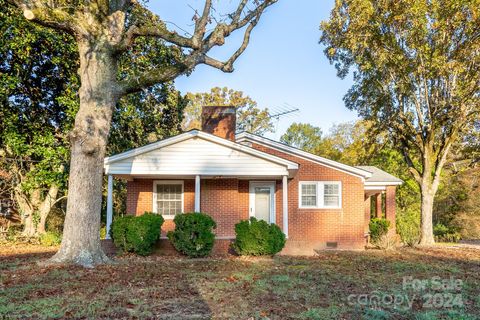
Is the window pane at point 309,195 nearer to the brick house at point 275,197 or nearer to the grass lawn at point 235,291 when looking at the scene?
the brick house at point 275,197

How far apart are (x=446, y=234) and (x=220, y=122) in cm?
1736

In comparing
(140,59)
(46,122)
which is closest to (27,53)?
(46,122)

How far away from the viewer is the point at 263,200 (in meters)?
15.8

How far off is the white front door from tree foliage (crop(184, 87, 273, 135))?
29.1m

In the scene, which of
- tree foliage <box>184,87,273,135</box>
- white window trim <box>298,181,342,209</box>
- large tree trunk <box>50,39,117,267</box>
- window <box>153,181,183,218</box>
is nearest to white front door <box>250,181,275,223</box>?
white window trim <box>298,181,342,209</box>

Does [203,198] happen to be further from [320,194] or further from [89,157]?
[89,157]

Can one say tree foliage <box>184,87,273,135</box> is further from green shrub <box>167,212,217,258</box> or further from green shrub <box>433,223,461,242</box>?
green shrub <box>167,212,217,258</box>

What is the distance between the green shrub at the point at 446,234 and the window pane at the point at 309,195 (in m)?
12.5

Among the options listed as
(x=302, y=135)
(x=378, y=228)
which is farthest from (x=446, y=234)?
(x=302, y=135)

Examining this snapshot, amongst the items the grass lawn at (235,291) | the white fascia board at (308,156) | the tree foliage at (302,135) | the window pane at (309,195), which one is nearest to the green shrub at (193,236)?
the grass lawn at (235,291)

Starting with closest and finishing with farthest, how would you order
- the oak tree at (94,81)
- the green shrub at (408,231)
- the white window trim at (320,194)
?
Answer: the oak tree at (94,81), the white window trim at (320,194), the green shrub at (408,231)

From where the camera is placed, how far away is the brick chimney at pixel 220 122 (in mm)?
15852

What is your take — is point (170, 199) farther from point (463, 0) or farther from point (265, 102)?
point (265, 102)

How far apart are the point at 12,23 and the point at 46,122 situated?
405 cm
